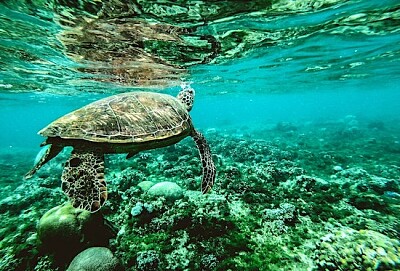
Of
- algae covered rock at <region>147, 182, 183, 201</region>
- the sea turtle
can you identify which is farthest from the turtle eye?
algae covered rock at <region>147, 182, 183, 201</region>

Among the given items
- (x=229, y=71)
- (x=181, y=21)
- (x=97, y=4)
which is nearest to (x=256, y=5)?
(x=181, y=21)

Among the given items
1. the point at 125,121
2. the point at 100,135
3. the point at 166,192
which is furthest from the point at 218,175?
the point at 100,135

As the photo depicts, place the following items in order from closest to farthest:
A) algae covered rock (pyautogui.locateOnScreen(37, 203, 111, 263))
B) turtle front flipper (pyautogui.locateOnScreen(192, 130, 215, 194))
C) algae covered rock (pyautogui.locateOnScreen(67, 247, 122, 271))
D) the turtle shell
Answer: the turtle shell → algae covered rock (pyautogui.locateOnScreen(67, 247, 122, 271)) → algae covered rock (pyautogui.locateOnScreen(37, 203, 111, 263)) → turtle front flipper (pyautogui.locateOnScreen(192, 130, 215, 194))

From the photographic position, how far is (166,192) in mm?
8148

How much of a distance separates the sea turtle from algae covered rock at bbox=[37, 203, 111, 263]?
4.49 feet

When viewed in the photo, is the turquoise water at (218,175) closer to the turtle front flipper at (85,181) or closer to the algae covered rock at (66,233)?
the algae covered rock at (66,233)

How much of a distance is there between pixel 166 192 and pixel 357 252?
18.7 ft

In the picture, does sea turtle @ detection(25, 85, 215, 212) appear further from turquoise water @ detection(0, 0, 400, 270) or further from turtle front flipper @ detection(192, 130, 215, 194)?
turquoise water @ detection(0, 0, 400, 270)

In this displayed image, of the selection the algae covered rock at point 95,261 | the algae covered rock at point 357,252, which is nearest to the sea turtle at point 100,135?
the algae covered rock at point 95,261

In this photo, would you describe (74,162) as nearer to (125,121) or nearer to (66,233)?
(125,121)

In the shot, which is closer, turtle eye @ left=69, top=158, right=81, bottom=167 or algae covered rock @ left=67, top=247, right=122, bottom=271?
turtle eye @ left=69, top=158, right=81, bottom=167

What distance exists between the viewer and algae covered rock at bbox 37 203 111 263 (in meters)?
5.41

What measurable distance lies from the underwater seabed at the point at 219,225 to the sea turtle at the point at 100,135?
1762mm

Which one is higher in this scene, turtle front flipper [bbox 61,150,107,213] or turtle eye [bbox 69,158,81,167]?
turtle eye [bbox 69,158,81,167]
